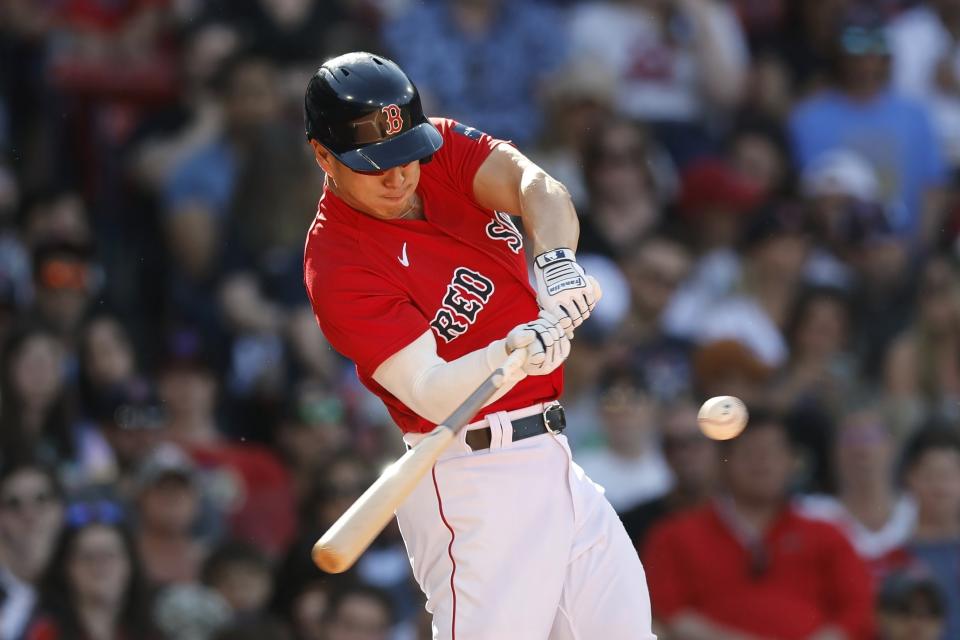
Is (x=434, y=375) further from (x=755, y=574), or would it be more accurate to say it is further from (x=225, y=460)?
(x=225, y=460)

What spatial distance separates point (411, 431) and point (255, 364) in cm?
432

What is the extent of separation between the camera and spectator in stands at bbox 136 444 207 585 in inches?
313

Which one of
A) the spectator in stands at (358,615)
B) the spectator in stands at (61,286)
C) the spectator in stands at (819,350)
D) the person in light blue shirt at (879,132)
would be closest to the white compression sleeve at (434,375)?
the spectator in stands at (358,615)

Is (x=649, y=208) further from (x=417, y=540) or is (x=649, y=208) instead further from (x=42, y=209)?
(x=417, y=540)

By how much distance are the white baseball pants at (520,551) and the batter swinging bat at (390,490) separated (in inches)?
14.1

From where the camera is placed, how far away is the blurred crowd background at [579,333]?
761cm

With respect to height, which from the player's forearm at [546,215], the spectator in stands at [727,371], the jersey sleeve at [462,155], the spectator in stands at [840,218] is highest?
the jersey sleeve at [462,155]

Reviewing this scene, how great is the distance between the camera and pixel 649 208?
9.99 m

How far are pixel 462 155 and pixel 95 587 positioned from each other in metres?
3.41

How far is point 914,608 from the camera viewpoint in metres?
7.36

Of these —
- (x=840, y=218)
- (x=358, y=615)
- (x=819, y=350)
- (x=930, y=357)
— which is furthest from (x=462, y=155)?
(x=840, y=218)

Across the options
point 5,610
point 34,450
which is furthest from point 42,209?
point 5,610

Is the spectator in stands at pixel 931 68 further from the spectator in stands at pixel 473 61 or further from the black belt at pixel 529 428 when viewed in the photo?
the black belt at pixel 529 428

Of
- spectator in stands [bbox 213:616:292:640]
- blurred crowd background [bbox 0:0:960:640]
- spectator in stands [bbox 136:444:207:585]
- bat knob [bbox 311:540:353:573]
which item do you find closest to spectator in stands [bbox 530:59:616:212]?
blurred crowd background [bbox 0:0:960:640]
